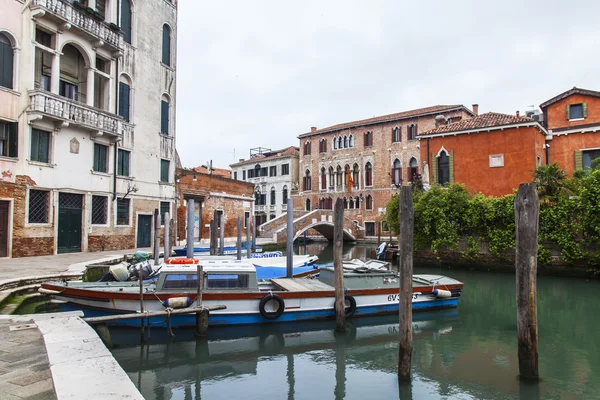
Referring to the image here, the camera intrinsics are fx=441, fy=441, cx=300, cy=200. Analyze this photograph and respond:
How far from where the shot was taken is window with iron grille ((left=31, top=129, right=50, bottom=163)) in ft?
42.8

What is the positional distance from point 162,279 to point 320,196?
2874 cm

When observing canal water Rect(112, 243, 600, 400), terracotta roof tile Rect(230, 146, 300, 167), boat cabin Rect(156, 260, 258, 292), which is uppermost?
terracotta roof tile Rect(230, 146, 300, 167)

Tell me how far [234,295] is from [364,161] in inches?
1074

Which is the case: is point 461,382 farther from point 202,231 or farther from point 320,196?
point 320,196

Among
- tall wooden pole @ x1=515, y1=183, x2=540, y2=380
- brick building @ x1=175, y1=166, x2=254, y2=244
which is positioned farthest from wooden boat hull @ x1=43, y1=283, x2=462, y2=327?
brick building @ x1=175, y1=166, x2=254, y2=244

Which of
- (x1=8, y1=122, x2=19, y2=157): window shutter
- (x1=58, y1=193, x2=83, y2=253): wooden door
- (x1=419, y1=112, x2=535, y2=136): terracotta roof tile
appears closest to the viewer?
(x1=8, y1=122, x2=19, y2=157): window shutter

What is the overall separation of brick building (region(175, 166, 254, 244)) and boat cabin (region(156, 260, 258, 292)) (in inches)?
384

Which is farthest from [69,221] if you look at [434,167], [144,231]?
[434,167]

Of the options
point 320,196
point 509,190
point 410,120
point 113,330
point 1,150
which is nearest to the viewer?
point 113,330

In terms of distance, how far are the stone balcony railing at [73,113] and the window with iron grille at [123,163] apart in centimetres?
87

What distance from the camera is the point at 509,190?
1798 cm

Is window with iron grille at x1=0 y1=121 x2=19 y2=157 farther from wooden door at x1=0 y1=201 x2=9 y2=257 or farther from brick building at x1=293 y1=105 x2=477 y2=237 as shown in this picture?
brick building at x1=293 y1=105 x2=477 y2=237

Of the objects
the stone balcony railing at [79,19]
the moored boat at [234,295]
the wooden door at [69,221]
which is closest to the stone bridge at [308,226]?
the wooden door at [69,221]

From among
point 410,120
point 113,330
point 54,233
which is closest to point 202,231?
point 54,233
